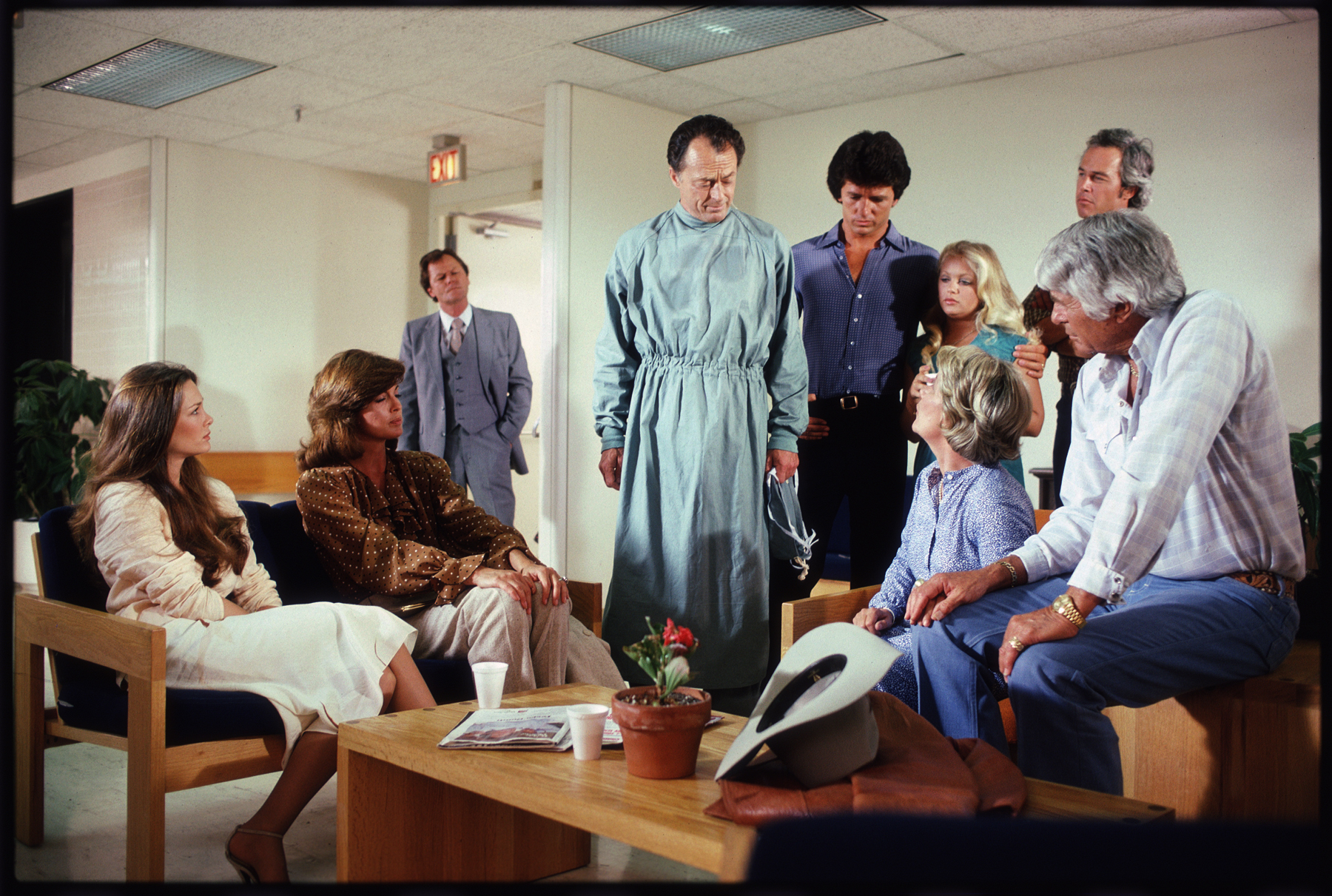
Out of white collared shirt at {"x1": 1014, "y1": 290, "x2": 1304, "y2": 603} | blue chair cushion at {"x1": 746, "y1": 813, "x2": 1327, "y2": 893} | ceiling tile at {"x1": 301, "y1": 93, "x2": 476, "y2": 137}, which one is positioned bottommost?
blue chair cushion at {"x1": 746, "y1": 813, "x2": 1327, "y2": 893}

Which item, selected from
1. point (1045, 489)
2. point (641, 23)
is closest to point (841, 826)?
point (1045, 489)

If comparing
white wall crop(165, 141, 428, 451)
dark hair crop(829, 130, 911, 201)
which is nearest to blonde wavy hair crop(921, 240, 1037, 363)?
dark hair crop(829, 130, 911, 201)

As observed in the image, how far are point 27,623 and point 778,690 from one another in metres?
1.75

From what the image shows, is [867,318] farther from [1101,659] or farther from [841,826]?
[841,826]

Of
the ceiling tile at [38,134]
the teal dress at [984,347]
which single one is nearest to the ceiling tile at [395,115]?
the ceiling tile at [38,134]

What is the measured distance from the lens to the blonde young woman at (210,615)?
86.4 inches

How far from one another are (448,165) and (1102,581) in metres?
4.64

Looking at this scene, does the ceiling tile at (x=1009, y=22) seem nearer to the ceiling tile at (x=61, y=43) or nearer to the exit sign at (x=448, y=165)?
the exit sign at (x=448, y=165)

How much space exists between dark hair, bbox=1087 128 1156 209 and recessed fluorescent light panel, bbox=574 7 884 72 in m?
0.93

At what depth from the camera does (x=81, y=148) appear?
20.8 feet

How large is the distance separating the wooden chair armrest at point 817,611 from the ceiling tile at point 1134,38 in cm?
264

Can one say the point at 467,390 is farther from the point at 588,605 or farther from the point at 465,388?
the point at 588,605

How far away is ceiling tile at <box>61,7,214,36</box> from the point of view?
13.1ft

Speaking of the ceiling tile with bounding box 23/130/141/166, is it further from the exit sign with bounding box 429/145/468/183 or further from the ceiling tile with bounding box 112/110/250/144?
the exit sign with bounding box 429/145/468/183
